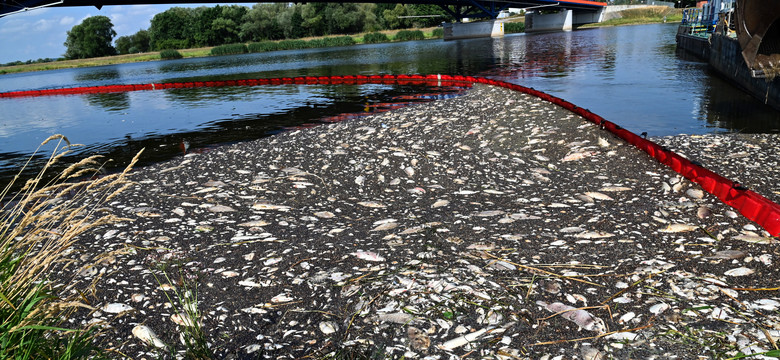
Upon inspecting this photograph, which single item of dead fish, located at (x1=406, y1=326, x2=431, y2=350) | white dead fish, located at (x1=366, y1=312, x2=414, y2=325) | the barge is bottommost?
dead fish, located at (x1=406, y1=326, x2=431, y2=350)

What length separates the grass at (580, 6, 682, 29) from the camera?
415ft

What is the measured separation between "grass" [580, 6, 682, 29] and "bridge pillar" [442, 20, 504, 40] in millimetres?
36468

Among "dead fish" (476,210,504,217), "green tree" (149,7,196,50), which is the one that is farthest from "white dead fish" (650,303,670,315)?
"green tree" (149,7,196,50)

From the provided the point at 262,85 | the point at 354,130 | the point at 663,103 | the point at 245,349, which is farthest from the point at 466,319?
the point at 262,85

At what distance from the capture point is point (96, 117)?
28000 mm

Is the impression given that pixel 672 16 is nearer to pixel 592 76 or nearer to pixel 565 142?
pixel 592 76

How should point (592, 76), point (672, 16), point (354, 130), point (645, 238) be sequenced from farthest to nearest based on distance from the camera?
point (672, 16) → point (592, 76) → point (354, 130) → point (645, 238)

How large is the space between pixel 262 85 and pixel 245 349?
125ft

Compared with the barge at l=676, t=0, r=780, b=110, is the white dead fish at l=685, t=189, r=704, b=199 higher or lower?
lower

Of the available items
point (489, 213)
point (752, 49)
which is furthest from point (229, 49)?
point (489, 213)

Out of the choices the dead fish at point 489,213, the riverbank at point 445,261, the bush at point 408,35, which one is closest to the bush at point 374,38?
the bush at point 408,35

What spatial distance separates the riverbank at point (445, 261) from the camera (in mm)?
4902

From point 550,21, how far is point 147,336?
468ft

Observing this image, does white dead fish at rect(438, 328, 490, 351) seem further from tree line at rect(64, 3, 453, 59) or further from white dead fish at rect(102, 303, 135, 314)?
tree line at rect(64, 3, 453, 59)
